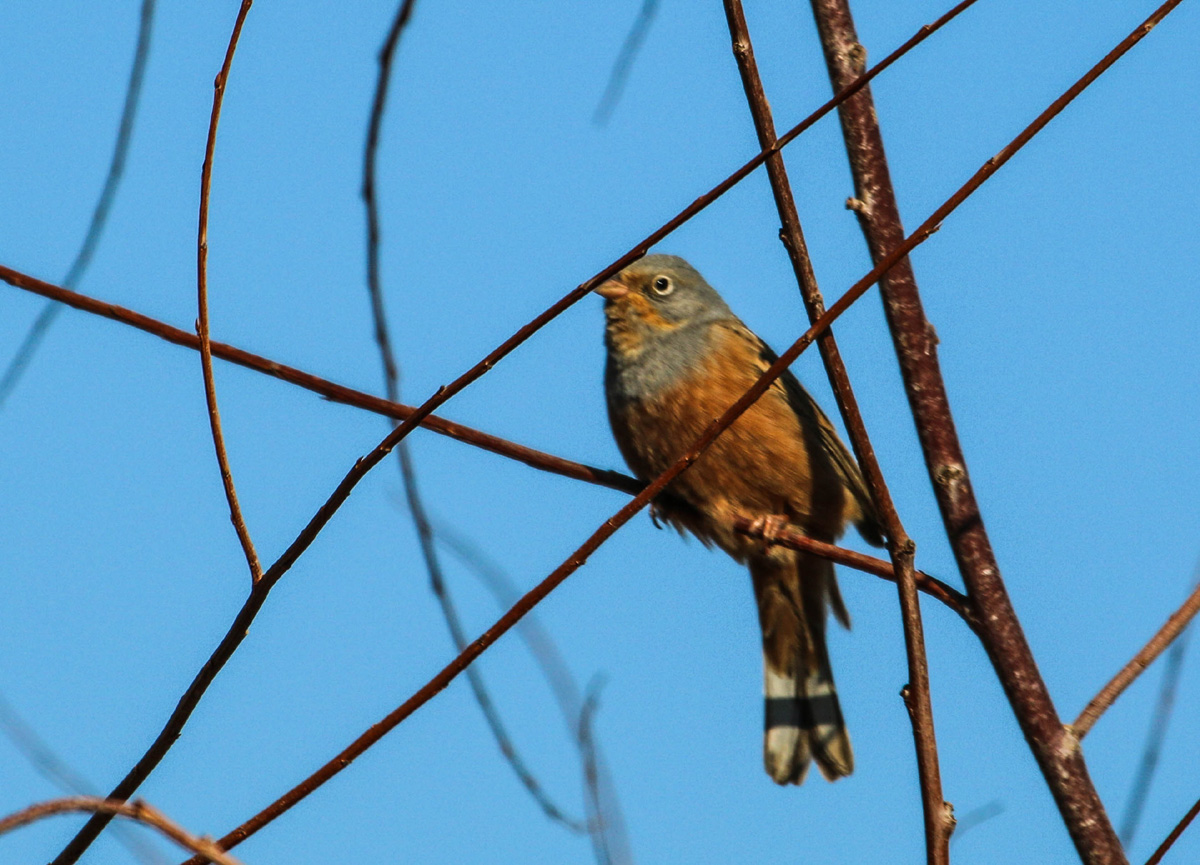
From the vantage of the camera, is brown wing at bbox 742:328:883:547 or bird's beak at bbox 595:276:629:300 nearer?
brown wing at bbox 742:328:883:547

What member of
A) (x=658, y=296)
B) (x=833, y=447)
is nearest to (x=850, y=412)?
(x=833, y=447)

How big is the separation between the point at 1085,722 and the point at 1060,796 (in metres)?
0.18

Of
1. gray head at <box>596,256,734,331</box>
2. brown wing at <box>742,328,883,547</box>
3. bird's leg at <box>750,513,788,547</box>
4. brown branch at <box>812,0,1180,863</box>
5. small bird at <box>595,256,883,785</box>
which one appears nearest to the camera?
brown branch at <box>812,0,1180,863</box>

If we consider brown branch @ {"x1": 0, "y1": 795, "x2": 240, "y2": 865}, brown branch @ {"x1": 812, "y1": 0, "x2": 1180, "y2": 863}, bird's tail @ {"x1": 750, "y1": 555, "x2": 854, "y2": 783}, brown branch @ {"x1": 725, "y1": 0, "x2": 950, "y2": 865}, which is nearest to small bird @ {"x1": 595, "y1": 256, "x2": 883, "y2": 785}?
bird's tail @ {"x1": 750, "y1": 555, "x2": 854, "y2": 783}

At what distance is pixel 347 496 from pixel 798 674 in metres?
4.45

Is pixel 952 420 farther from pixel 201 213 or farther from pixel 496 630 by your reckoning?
pixel 201 213

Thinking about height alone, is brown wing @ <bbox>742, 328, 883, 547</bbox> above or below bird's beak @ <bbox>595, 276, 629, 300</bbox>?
below

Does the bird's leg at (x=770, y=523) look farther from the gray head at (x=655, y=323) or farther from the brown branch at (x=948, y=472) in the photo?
the brown branch at (x=948, y=472)

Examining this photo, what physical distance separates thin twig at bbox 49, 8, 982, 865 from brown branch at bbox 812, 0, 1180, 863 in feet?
2.06

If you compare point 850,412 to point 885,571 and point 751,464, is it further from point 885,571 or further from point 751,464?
point 751,464

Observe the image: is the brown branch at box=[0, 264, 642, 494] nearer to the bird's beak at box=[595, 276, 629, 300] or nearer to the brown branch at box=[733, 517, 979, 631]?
the brown branch at box=[733, 517, 979, 631]

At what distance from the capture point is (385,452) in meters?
2.41

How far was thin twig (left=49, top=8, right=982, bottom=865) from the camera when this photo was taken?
211 cm

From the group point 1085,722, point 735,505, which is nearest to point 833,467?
point 735,505
